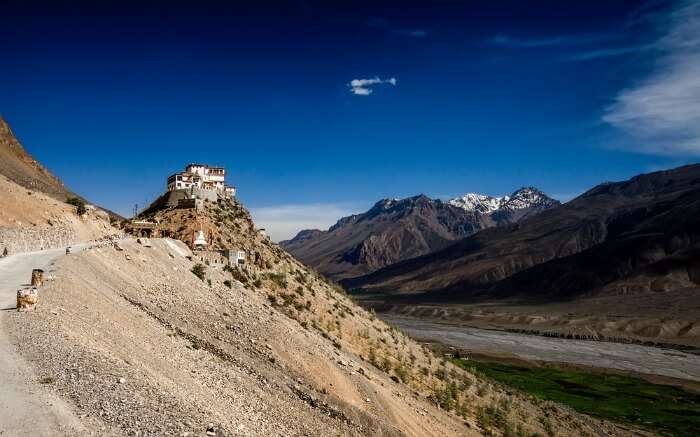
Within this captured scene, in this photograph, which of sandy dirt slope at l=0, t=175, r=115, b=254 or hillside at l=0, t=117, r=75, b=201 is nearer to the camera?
sandy dirt slope at l=0, t=175, r=115, b=254

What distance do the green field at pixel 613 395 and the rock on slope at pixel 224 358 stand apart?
52.7 ft

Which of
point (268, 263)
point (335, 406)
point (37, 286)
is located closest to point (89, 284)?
point (37, 286)

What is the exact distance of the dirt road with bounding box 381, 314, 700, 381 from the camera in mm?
85000

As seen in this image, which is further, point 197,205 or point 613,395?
point 613,395

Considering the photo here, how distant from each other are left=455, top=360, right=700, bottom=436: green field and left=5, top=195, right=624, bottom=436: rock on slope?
16.1 metres

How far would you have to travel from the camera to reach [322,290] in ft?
145

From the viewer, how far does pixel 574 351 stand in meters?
99.2

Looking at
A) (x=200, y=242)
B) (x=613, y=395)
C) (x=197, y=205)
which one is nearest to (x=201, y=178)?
(x=197, y=205)

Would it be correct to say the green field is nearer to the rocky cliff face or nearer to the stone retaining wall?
the stone retaining wall

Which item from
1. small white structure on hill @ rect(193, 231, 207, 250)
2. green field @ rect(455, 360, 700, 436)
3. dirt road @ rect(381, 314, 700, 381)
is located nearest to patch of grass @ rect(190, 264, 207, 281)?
small white structure on hill @ rect(193, 231, 207, 250)

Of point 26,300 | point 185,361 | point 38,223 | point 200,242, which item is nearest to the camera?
point 26,300

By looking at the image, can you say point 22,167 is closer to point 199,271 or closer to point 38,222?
point 38,222

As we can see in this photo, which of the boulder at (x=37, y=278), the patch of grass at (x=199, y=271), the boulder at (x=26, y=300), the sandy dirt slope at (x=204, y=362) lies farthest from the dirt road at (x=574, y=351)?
the boulder at (x=26, y=300)

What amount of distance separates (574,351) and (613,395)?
1359 inches
